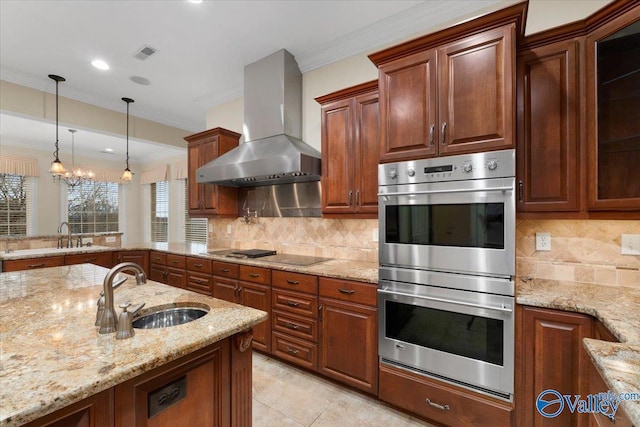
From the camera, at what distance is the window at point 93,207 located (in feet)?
21.8

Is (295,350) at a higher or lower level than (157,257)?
lower

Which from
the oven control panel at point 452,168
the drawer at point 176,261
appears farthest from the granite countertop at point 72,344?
the drawer at point 176,261

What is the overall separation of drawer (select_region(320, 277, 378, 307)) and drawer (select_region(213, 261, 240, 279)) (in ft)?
3.54

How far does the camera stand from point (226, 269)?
3016 mm

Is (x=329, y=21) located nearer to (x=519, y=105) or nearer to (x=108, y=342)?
(x=519, y=105)

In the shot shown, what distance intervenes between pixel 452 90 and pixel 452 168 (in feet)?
1.68

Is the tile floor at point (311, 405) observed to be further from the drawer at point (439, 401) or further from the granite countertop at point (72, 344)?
the granite countertop at point (72, 344)

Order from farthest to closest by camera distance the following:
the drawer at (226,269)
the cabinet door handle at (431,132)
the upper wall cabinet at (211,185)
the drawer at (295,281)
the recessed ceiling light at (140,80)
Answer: the upper wall cabinet at (211,185) → the recessed ceiling light at (140,80) → the drawer at (226,269) → the drawer at (295,281) → the cabinet door handle at (431,132)

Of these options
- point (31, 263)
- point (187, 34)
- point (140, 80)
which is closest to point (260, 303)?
point (187, 34)

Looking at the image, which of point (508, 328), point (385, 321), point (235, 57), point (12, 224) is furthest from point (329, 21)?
point (12, 224)

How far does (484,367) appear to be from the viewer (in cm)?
169

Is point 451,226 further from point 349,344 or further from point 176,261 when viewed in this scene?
point 176,261

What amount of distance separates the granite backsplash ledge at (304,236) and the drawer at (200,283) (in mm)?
719

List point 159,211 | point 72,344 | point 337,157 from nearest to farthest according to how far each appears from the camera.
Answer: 1. point 72,344
2. point 337,157
3. point 159,211
